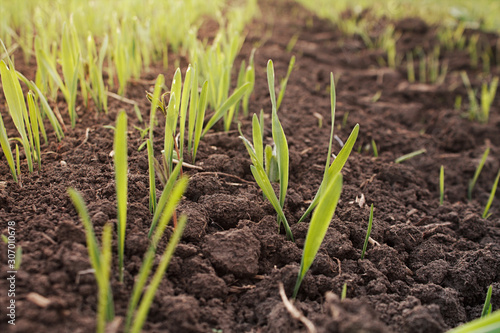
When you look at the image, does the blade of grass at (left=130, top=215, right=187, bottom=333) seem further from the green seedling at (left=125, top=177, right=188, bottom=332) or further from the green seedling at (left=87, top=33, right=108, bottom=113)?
the green seedling at (left=87, top=33, right=108, bottom=113)

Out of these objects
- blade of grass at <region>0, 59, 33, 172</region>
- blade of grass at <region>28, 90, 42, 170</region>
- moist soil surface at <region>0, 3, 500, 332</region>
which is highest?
blade of grass at <region>0, 59, 33, 172</region>

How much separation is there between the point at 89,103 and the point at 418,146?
62.2 inches

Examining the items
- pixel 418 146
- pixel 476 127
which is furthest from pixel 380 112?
pixel 476 127

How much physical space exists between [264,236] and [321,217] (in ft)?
0.94

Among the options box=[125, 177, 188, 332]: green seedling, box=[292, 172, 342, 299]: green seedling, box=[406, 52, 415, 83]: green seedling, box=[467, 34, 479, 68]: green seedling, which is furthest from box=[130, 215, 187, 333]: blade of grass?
box=[467, 34, 479, 68]: green seedling

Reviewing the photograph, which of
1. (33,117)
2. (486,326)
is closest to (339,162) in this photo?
(486,326)

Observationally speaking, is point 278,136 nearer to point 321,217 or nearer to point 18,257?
point 321,217

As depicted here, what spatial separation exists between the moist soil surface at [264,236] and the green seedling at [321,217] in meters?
0.10

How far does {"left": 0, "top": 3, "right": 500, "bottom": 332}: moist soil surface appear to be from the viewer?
84 centimetres

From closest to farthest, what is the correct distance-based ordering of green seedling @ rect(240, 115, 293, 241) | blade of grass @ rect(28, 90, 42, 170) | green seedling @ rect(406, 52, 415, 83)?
green seedling @ rect(240, 115, 293, 241)
blade of grass @ rect(28, 90, 42, 170)
green seedling @ rect(406, 52, 415, 83)

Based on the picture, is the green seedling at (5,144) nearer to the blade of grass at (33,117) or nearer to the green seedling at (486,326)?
the blade of grass at (33,117)

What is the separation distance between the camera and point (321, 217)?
846 mm

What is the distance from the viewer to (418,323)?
0.89 meters

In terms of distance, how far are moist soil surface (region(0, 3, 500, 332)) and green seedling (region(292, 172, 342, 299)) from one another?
0.31ft
